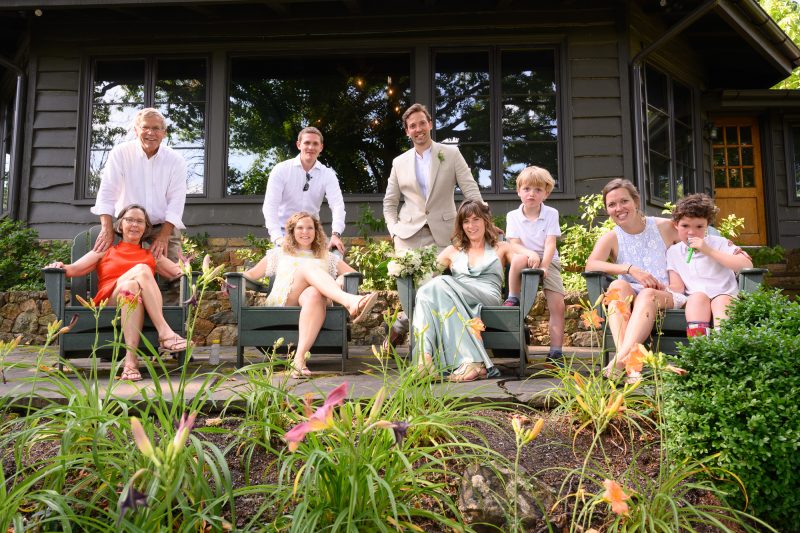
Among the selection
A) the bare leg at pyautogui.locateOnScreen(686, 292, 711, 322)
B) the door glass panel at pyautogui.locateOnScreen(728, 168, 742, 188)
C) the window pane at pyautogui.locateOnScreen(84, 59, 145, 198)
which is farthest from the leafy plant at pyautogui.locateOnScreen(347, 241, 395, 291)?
the door glass panel at pyautogui.locateOnScreen(728, 168, 742, 188)

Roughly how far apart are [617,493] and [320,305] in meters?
2.33

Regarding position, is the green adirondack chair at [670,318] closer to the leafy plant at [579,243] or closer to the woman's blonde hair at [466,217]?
the woman's blonde hair at [466,217]

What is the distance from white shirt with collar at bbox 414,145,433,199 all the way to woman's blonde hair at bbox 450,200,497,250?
1.45 ft

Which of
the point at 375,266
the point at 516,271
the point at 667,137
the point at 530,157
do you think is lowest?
the point at 516,271

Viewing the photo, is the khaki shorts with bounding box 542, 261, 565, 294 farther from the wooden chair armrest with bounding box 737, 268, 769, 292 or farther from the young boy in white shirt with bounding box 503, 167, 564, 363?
the wooden chair armrest with bounding box 737, 268, 769, 292

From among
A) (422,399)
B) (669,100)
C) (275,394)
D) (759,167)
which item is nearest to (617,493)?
(422,399)

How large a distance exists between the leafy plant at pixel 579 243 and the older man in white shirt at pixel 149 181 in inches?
131

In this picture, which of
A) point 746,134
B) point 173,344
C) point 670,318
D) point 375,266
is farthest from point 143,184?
point 746,134

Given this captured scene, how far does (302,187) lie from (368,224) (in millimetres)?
2028

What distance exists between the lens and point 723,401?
1783mm

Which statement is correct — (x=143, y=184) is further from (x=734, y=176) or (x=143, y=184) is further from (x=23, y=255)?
(x=734, y=176)

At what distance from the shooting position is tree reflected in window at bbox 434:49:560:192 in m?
6.96

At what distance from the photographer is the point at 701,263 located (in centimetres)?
329

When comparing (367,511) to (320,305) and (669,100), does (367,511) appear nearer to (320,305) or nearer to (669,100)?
(320,305)
